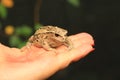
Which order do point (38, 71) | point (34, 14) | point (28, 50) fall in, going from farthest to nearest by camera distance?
point (34, 14) < point (28, 50) < point (38, 71)

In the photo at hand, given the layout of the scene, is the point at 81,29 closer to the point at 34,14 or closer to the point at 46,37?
the point at 34,14

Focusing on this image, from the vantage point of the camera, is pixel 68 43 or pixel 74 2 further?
pixel 74 2

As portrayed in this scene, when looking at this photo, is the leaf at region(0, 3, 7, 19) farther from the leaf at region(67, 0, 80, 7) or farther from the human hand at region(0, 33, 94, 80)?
the human hand at region(0, 33, 94, 80)

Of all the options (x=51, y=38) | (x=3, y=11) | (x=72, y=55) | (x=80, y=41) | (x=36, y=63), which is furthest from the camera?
(x=3, y=11)

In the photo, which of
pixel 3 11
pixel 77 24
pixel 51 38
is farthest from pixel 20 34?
pixel 51 38

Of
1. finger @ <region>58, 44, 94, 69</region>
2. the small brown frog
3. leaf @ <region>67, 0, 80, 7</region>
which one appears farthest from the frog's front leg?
leaf @ <region>67, 0, 80, 7</region>

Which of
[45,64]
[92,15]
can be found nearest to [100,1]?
[92,15]

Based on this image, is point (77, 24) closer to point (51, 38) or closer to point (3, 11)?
point (3, 11)
